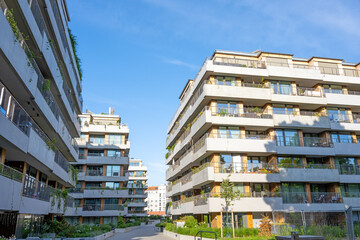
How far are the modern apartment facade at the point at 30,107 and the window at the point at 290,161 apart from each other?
894 inches

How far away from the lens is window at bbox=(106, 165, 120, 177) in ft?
174

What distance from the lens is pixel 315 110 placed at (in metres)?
Result: 36.1

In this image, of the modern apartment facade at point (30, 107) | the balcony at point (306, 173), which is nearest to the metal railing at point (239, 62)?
the balcony at point (306, 173)

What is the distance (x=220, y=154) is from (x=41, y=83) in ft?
60.3

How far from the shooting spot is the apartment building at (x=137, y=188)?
267 ft

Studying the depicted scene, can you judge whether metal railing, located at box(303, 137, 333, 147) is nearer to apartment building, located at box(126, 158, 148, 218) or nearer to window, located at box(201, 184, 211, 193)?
window, located at box(201, 184, 211, 193)

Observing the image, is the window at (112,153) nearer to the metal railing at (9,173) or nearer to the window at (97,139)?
A: the window at (97,139)

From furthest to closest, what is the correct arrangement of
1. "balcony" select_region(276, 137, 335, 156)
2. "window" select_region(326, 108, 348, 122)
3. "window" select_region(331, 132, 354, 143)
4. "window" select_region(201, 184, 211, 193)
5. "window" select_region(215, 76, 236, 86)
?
"window" select_region(326, 108, 348, 122), "window" select_region(331, 132, 354, 143), "window" select_region(215, 76, 236, 86), "window" select_region(201, 184, 211, 193), "balcony" select_region(276, 137, 335, 156)

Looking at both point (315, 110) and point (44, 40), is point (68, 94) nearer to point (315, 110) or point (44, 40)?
point (44, 40)

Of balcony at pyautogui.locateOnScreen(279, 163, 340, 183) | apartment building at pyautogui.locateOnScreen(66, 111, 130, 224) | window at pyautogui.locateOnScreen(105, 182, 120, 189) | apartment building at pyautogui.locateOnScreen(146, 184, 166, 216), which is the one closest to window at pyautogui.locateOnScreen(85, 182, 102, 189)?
apartment building at pyautogui.locateOnScreen(66, 111, 130, 224)

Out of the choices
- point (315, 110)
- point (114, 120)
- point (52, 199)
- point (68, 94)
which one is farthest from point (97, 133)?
point (315, 110)

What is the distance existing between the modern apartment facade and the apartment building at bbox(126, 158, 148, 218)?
51233 millimetres

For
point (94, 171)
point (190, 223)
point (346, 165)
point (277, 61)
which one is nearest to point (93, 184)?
point (94, 171)

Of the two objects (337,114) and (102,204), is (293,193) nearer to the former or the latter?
(337,114)
